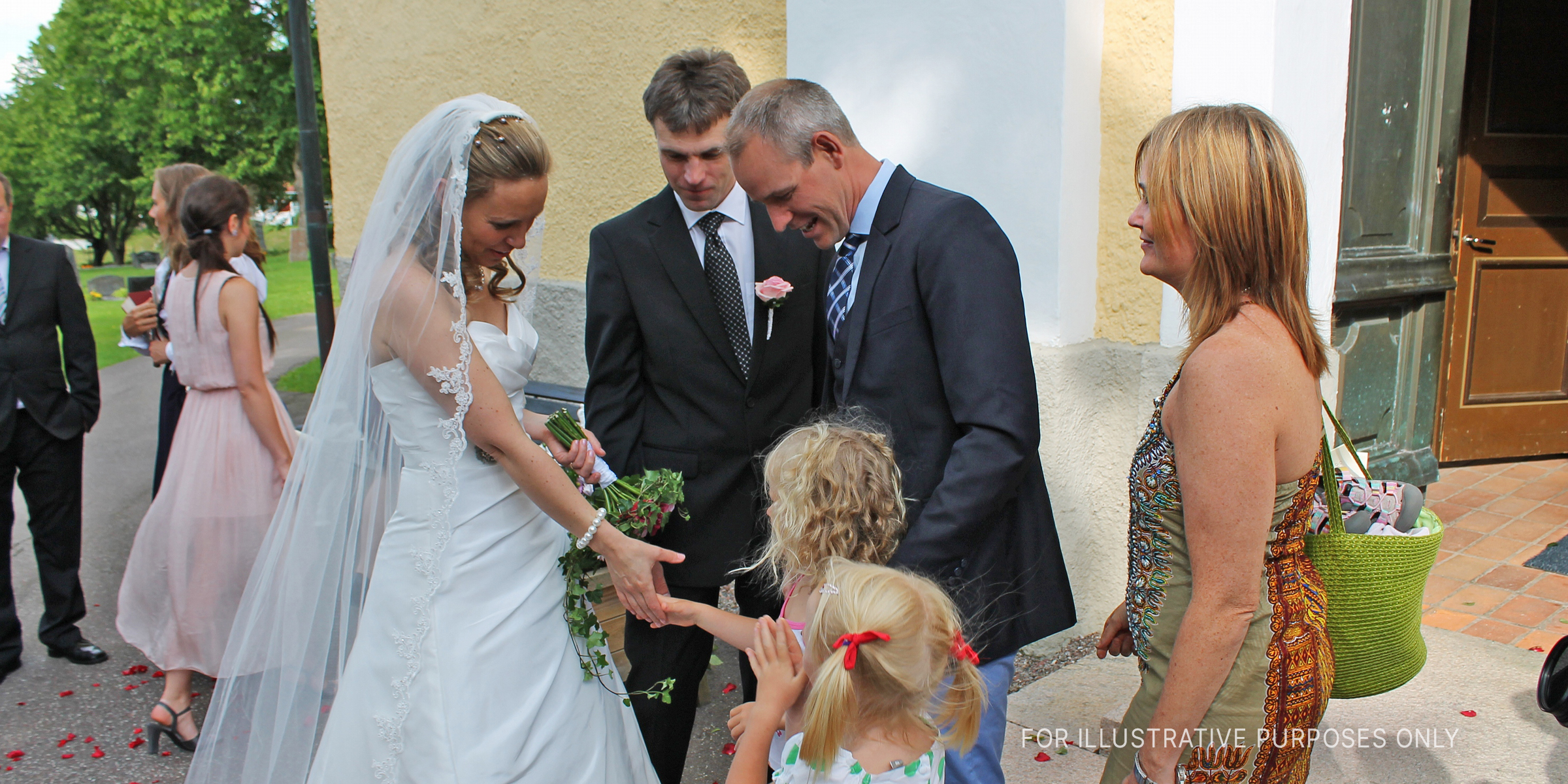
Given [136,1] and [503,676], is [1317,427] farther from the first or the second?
[136,1]

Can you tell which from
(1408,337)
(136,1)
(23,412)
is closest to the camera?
(23,412)

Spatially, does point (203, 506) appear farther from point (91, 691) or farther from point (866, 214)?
point (866, 214)

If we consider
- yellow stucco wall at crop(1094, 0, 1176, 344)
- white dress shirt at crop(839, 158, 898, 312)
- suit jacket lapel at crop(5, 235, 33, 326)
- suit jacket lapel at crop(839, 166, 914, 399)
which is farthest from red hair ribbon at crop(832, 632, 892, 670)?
suit jacket lapel at crop(5, 235, 33, 326)

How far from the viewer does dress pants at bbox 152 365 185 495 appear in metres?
4.47

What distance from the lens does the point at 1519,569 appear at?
421 centimetres

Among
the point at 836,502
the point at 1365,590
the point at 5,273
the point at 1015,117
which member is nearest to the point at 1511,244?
the point at 1015,117

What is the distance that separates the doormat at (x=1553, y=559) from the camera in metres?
4.21

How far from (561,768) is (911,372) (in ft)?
3.99

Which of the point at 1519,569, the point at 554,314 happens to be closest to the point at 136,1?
the point at 554,314

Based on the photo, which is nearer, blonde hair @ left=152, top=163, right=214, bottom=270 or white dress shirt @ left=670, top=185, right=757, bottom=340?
white dress shirt @ left=670, top=185, right=757, bottom=340

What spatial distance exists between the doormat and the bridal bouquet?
13.2 ft

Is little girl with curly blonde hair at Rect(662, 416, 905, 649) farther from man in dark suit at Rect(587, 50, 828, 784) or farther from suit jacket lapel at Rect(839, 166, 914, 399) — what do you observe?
man in dark suit at Rect(587, 50, 828, 784)

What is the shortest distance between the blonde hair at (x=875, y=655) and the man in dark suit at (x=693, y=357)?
0.85 m

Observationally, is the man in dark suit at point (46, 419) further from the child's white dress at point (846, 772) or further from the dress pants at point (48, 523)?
the child's white dress at point (846, 772)
